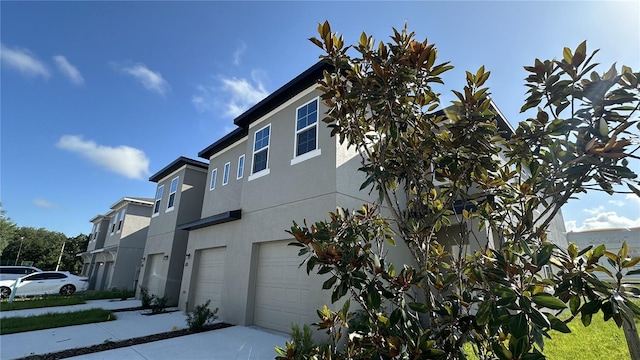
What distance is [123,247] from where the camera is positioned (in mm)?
21844

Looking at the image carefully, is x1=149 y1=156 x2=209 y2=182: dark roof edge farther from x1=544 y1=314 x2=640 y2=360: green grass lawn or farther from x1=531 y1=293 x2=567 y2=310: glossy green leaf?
x1=531 y1=293 x2=567 y2=310: glossy green leaf

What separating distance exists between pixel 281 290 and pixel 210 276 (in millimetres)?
5046

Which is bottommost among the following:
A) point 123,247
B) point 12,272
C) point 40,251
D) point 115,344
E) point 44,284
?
point 115,344

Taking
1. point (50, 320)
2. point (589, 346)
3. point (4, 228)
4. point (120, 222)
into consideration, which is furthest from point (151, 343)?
point (4, 228)

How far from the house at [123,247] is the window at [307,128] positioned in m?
17.9

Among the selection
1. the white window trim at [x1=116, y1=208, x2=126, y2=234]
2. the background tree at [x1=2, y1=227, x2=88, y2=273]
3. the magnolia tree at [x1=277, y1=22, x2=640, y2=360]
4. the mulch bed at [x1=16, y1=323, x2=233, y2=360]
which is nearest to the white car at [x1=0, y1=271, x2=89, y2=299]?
the white window trim at [x1=116, y1=208, x2=126, y2=234]

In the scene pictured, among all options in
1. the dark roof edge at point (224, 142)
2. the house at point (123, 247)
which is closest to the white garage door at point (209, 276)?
the dark roof edge at point (224, 142)

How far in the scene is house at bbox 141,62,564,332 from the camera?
7793 mm

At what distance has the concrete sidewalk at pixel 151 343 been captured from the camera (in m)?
6.37

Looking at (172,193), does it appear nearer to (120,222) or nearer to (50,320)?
(50,320)

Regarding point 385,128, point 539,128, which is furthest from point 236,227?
point 539,128

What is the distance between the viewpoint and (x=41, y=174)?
20.8 meters

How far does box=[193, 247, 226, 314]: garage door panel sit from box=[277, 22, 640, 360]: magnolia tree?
9871 millimetres

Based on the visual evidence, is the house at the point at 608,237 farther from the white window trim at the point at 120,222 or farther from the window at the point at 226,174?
the white window trim at the point at 120,222
